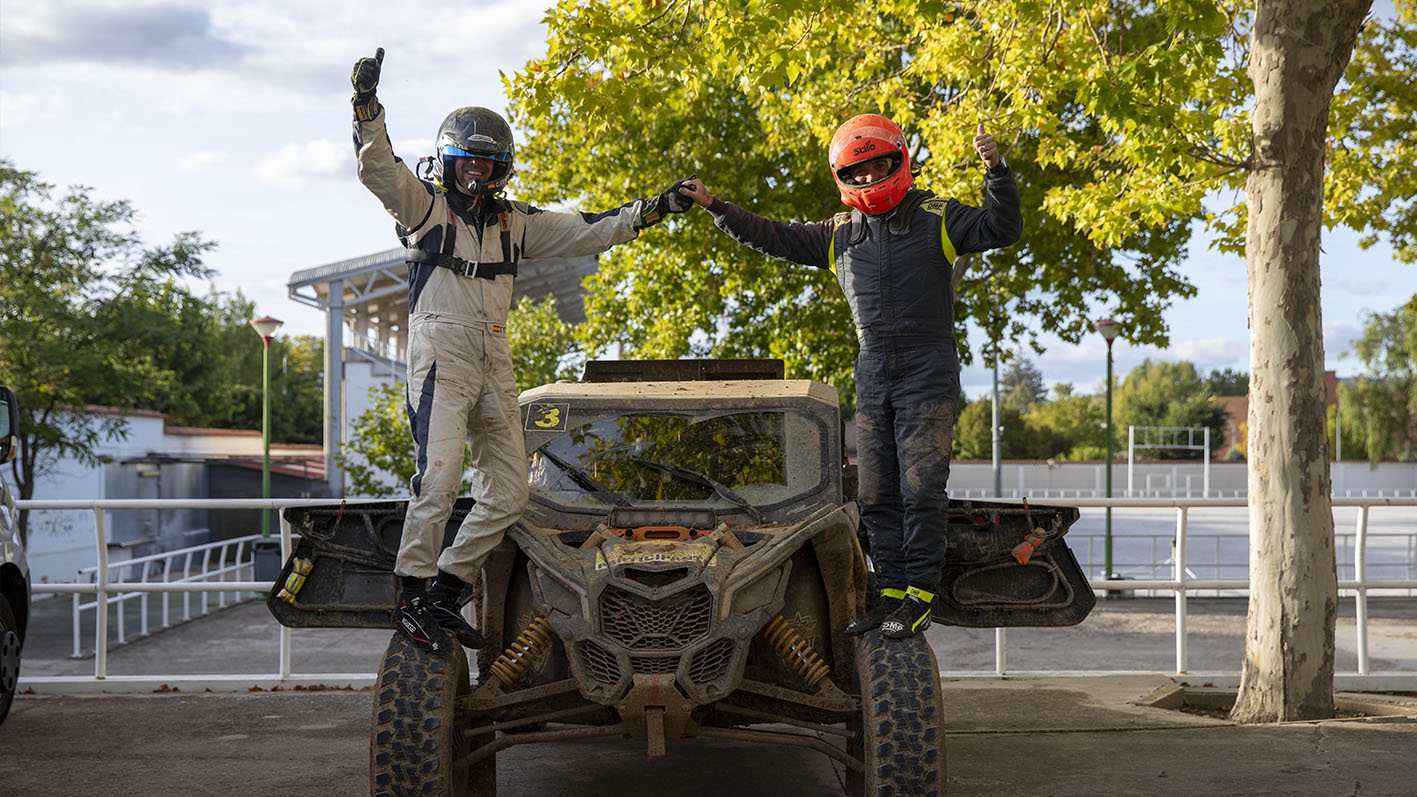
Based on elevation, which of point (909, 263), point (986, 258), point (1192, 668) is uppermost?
point (986, 258)

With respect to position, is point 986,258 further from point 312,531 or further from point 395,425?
point 312,531

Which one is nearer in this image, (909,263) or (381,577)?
(909,263)

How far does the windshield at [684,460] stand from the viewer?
19.5ft

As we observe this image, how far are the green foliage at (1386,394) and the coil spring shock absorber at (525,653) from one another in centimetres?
6554

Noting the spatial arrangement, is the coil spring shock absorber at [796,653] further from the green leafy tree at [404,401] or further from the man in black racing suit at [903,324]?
the green leafy tree at [404,401]

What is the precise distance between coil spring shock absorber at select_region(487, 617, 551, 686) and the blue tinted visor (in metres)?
2.02

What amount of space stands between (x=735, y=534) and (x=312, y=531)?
2178 millimetres

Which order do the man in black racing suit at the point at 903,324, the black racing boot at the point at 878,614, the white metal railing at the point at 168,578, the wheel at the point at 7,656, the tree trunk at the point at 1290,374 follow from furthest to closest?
the white metal railing at the point at 168,578
the tree trunk at the point at 1290,374
the wheel at the point at 7,656
the man in black racing suit at the point at 903,324
the black racing boot at the point at 878,614

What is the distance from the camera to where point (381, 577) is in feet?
20.6

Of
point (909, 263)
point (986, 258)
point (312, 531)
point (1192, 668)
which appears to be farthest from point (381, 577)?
point (986, 258)

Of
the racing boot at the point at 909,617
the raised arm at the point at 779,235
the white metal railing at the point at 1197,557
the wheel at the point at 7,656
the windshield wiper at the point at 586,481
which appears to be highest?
the raised arm at the point at 779,235

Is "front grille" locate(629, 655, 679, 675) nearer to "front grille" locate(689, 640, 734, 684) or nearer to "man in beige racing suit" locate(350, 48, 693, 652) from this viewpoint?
"front grille" locate(689, 640, 734, 684)

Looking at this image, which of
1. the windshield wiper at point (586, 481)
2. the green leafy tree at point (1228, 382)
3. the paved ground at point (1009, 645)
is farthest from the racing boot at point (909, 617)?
the green leafy tree at point (1228, 382)

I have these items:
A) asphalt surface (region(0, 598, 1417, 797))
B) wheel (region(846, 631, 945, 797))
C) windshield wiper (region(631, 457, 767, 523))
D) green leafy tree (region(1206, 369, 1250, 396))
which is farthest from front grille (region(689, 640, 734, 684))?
green leafy tree (region(1206, 369, 1250, 396))
